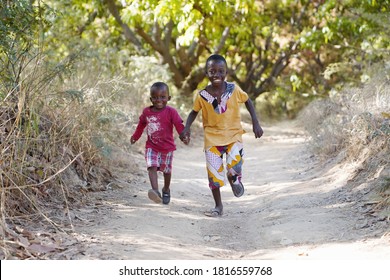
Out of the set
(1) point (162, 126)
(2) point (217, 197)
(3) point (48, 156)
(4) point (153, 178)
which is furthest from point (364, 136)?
(3) point (48, 156)

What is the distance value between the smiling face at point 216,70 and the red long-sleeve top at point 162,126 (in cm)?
63

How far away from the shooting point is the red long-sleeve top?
602 cm

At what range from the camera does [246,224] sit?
5.53 meters

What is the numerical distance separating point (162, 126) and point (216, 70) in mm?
871

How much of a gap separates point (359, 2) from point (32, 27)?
26.3 feet

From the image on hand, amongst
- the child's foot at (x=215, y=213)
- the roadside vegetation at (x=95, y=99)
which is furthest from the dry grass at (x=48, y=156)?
the child's foot at (x=215, y=213)

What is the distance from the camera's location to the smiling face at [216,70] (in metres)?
5.57

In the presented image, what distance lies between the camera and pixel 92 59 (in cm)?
991

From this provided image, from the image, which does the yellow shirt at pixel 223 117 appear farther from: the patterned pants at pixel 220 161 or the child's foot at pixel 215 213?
the child's foot at pixel 215 213

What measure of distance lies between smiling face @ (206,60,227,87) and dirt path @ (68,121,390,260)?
1.36 m

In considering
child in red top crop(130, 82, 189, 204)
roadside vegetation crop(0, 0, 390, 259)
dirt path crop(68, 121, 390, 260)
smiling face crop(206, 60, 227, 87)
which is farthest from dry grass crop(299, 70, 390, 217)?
child in red top crop(130, 82, 189, 204)

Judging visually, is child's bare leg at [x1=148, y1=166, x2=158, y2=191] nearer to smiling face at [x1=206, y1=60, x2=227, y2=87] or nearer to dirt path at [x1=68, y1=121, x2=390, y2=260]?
dirt path at [x1=68, y1=121, x2=390, y2=260]

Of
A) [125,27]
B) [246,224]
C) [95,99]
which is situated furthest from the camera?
[125,27]

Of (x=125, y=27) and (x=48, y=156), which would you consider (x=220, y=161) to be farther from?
(x=125, y=27)
